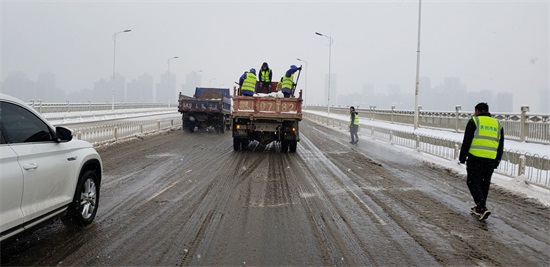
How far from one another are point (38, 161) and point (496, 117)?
2104 centimetres

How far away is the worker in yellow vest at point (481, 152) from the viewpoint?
257 inches

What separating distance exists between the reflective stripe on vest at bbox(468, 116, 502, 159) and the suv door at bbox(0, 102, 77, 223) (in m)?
5.90

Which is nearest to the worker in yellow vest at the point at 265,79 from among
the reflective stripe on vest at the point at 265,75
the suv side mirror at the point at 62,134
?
the reflective stripe on vest at the point at 265,75

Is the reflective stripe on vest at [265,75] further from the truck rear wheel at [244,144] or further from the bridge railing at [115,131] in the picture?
the bridge railing at [115,131]

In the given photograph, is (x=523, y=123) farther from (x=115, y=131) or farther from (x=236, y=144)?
(x=115, y=131)

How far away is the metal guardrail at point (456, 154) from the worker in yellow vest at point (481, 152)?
313 cm

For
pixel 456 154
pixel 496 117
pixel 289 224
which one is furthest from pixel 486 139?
pixel 496 117

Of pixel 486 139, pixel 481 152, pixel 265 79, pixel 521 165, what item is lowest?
pixel 521 165

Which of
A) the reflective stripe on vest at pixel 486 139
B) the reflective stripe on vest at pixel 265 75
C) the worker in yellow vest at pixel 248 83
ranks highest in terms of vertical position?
the reflective stripe on vest at pixel 265 75

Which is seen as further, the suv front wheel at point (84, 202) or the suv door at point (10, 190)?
the suv front wheel at point (84, 202)

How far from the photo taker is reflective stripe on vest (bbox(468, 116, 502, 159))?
6.52m

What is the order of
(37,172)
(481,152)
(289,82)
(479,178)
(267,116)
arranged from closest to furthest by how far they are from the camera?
(37,172) < (481,152) < (479,178) < (267,116) < (289,82)

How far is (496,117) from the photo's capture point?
20.4 metres

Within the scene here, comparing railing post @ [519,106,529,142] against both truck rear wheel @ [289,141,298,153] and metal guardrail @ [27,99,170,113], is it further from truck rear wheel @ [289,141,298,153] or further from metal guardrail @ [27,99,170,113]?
metal guardrail @ [27,99,170,113]
